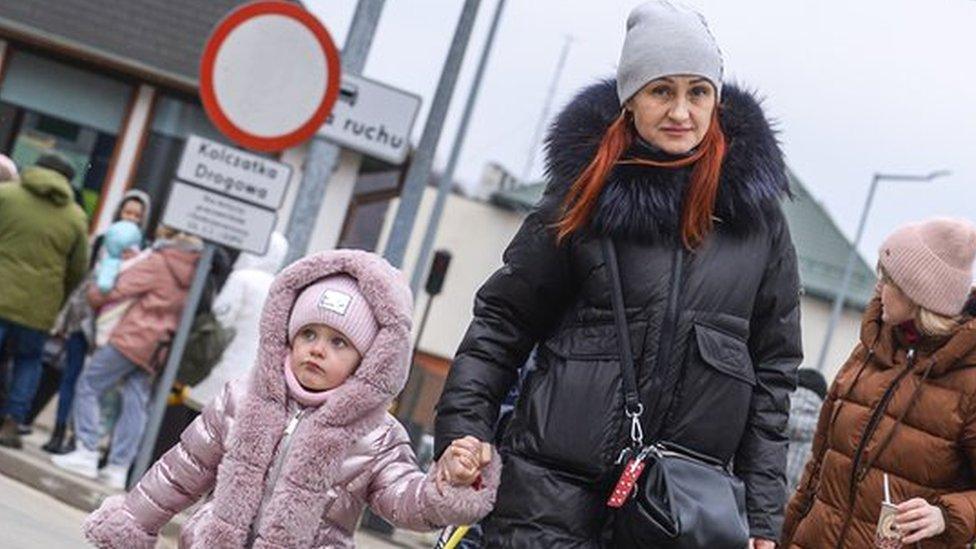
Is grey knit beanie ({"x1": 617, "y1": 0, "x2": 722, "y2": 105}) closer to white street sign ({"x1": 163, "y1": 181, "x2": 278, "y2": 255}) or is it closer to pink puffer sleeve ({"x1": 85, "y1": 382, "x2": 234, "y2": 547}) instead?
pink puffer sleeve ({"x1": 85, "y1": 382, "x2": 234, "y2": 547})

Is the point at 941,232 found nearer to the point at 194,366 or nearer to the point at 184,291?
the point at 194,366

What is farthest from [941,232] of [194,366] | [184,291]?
[184,291]

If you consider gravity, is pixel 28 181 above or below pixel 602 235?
below

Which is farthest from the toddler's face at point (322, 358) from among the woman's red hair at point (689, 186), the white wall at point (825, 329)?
the white wall at point (825, 329)

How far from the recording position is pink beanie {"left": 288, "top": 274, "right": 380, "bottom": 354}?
6020 millimetres

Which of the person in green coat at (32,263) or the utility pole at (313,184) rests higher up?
the utility pole at (313,184)

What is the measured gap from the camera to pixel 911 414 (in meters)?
6.65

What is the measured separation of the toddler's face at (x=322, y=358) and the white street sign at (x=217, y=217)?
512cm

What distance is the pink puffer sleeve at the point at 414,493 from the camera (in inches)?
200

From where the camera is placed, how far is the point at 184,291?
13.9 m

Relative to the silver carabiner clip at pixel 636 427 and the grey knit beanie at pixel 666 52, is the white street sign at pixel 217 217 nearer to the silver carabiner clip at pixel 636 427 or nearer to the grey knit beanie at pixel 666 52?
the grey knit beanie at pixel 666 52

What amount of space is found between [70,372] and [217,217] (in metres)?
3.99

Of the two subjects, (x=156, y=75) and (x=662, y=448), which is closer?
(x=662, y=448)

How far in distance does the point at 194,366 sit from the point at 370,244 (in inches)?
1687
